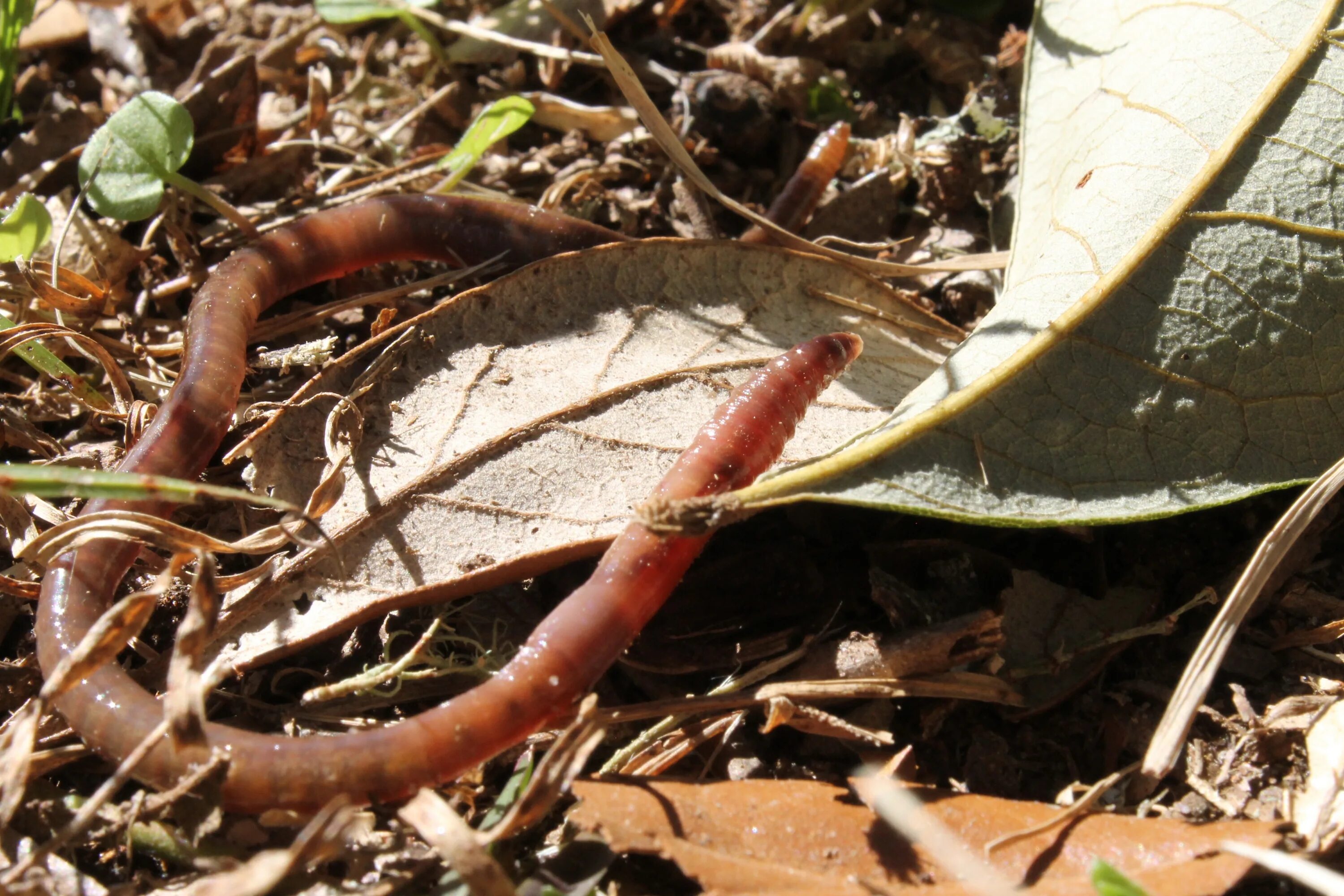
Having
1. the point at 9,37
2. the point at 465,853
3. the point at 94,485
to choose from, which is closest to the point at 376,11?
the point at 9,37

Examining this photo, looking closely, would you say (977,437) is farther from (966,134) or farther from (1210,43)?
(966,134)

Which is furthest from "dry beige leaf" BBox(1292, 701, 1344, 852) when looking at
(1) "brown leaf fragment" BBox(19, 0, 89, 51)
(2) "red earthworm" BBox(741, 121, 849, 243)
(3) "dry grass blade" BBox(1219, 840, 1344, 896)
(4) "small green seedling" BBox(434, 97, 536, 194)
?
(1) "brown leaf fragment" BBox(19, 0, 89, 51)

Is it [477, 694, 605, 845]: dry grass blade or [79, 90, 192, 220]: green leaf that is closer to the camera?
[477, 694, 605, 845]: dry grass blade

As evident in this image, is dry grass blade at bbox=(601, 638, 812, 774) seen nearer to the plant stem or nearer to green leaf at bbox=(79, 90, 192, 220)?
the plant stem

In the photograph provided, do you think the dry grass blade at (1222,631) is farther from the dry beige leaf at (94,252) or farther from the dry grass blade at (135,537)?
the dry beige leaf at (94,252)

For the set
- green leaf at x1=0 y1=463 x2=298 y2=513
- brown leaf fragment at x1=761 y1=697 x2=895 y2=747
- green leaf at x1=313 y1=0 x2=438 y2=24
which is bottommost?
brown leaf fragment at x1=761 y1=697 x2=895 y2=747
